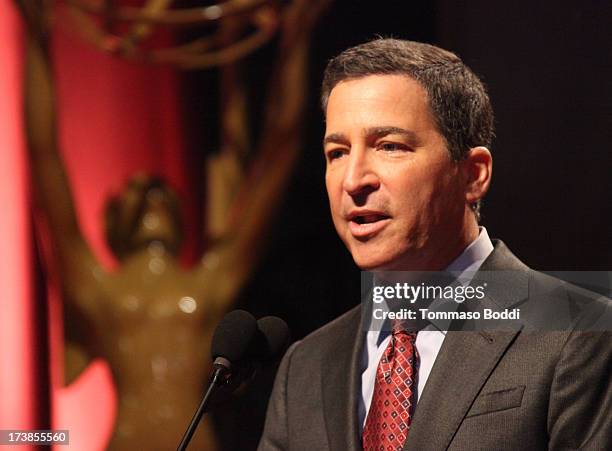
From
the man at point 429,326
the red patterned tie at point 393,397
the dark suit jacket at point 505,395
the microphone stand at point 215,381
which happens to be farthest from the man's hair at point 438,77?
the microphone stand at point 215,381

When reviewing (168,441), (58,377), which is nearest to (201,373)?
(168,441)

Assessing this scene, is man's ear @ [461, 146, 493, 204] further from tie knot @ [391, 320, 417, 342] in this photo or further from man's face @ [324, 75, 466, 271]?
tie knot @ [391, 320, 417, 342]

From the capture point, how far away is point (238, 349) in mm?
1559

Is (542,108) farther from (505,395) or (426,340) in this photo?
(505,395)

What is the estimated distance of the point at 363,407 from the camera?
179cm

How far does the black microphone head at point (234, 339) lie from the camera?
1.56 meters

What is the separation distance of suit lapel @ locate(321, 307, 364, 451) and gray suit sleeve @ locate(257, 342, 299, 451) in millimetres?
110

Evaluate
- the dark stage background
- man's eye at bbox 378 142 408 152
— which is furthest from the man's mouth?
the dark stage background

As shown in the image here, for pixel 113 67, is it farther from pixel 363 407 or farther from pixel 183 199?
pixel 363 407

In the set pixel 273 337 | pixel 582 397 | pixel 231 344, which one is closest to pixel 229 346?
pixel 231 344

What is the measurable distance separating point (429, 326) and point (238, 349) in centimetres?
42

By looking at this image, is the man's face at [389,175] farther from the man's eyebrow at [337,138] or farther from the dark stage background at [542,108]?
the dark stage background at [542,108]

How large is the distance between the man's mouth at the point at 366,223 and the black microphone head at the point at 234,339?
323 mm

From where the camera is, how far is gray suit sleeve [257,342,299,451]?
1919mm
